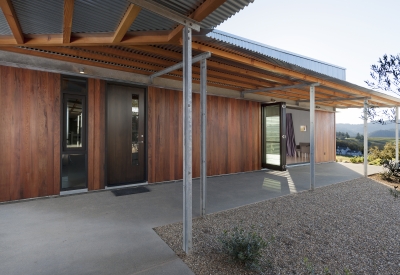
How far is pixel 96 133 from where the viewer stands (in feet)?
16.0

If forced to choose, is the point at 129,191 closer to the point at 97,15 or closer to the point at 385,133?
the point at 97,15

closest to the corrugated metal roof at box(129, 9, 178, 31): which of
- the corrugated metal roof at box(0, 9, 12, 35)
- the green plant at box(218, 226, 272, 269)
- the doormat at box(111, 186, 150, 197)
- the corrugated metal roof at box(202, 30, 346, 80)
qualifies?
the corrugated metal roof at box(202, 30, 346, 80)

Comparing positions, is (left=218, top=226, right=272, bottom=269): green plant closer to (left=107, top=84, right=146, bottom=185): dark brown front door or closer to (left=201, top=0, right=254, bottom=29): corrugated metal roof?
(left=201, top=0, right=254, bottom=29): corrugated metal roof

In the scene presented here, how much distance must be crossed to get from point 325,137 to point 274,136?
15.2 feet

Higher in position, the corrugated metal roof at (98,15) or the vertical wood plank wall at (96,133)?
the corrugated metal roof at (98,15)

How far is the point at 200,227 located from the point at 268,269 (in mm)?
1195

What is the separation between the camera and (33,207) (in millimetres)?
3793

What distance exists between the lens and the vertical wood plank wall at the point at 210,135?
5664 millimetres

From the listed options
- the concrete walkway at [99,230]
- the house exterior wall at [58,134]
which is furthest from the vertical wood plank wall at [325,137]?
the concrete walkway at [99,230]

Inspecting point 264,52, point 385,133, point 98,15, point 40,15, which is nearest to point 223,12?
point 98,15

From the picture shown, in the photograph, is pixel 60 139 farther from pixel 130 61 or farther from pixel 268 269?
pixel 268 269

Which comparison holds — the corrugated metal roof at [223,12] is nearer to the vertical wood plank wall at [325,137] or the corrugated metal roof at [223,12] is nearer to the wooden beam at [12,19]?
the wooden beam at [12,19]

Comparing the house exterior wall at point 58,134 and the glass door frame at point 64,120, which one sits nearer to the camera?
the house exterior wall at point 58,134

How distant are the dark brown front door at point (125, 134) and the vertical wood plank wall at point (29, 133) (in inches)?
42.3
